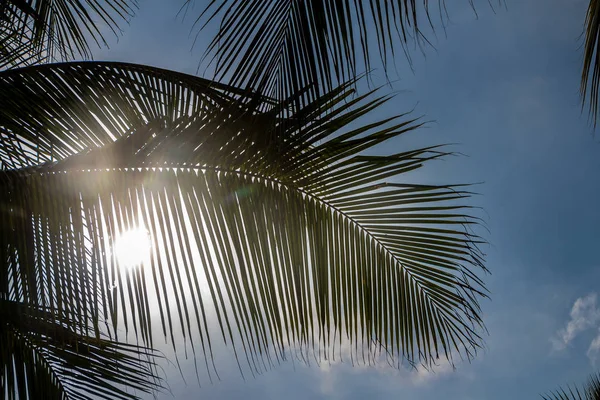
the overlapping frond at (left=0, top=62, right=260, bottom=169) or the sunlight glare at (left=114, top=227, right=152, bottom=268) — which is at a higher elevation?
the overlapping frond at (left=0, top=62, right=260, bottom=169)

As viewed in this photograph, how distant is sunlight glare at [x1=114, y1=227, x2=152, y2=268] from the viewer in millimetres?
1903

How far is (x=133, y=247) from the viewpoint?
6.42 ft

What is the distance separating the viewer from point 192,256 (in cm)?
201

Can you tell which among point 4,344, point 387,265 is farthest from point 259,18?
point 4,344

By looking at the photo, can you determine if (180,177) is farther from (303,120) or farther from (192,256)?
(303,120)

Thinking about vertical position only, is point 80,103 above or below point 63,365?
above

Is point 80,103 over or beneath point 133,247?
over

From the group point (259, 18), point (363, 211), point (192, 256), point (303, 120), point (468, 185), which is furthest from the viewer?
point (363, 211)

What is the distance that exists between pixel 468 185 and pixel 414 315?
0.65m

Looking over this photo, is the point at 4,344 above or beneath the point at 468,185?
beneath

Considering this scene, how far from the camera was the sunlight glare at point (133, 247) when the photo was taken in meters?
1.90

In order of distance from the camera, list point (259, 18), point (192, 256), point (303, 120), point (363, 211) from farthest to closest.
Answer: point (363, 211) → point (192, 256) → point (303, 120) → point (259, 18)

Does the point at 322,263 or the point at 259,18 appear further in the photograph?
the point at 322,263

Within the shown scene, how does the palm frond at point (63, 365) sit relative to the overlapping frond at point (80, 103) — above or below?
below
